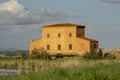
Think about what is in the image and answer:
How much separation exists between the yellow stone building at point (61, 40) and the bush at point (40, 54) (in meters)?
3.80

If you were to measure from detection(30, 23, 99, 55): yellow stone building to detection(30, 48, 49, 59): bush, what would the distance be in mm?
3798

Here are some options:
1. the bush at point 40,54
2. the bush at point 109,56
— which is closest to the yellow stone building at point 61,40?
the bush at point 40,54

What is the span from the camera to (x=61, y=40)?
69.9 meters

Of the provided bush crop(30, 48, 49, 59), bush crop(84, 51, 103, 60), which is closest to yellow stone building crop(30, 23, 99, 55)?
bush crop(30, 48, 49, 59)

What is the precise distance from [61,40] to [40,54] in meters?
7.39

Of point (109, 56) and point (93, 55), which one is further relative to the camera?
point (109, 56)

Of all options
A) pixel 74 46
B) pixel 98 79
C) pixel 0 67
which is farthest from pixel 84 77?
pixel 74 46

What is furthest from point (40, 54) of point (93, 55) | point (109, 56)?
point (109, 56)

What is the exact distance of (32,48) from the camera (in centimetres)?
7062

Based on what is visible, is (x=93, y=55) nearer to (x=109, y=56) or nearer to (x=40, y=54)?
(x=109, y=56)

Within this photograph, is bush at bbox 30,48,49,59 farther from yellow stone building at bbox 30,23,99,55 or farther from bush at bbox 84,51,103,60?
bush at bbox 84,51,103,60

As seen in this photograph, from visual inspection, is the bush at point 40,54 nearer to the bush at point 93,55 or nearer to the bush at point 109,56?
the bush at point 93,55

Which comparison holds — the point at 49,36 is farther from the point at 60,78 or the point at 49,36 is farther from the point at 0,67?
the point at 60,78

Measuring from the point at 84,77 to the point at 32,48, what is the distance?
52230 millimetres
